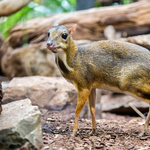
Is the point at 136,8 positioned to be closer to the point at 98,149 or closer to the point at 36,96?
the point at 36,96

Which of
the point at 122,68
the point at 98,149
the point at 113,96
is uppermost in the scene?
the point at 122,68

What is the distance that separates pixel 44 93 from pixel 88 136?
8.55 feet

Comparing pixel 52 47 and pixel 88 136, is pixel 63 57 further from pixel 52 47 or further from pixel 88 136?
pixel 88 136

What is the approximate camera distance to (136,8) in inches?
355

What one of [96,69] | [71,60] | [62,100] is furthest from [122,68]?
[62,100]

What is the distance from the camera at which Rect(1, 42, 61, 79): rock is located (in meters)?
10.5

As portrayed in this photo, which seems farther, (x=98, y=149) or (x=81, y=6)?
(x=81, y=6)

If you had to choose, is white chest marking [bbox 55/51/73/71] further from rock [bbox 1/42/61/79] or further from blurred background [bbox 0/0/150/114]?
rock [bbox 1/42/61/79]

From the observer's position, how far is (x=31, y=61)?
10906mm

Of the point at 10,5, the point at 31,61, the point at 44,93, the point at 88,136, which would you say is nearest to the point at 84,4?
the point at 31,61

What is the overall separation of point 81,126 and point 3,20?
10827 millimetres

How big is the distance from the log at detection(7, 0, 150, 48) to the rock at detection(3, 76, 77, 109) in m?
3.29

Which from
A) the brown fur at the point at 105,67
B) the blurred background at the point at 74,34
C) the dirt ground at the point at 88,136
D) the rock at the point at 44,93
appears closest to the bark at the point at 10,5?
the blurred background at the point at 74,34

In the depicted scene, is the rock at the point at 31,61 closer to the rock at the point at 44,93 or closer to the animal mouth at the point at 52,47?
the rock at the point at 44,93
